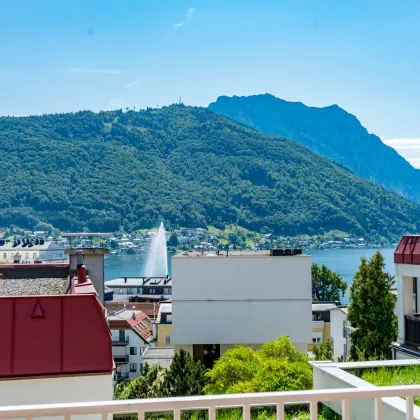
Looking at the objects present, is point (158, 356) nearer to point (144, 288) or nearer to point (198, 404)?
point (198, 404)

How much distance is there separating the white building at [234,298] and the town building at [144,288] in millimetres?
47669

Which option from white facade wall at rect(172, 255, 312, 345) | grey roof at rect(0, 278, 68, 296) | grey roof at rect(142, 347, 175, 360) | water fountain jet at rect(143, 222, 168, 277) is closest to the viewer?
grey roof at rect(0, 278, 68, 296)

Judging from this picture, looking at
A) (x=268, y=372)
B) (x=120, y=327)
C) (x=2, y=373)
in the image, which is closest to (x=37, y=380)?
(x=2, y=373)

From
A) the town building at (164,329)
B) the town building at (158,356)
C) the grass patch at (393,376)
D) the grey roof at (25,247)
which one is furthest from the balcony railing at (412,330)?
the grey roof at (25,247)

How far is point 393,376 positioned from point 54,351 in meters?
3.00

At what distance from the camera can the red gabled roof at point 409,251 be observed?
41.2ft

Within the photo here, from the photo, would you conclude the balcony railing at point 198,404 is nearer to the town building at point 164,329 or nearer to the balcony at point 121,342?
the town building at point 164,329

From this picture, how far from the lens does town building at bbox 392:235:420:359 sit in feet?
40.3

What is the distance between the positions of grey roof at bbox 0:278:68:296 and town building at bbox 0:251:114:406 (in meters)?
3.49

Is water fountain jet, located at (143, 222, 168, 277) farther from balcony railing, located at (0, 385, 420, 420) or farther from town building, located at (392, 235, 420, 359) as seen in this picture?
balcony railing, located at (0, 385, 420, 420)

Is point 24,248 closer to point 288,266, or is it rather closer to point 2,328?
point 288,266

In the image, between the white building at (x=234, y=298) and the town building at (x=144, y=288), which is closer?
the white building at (x=234, y=298)

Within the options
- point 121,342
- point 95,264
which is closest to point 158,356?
point 121,342

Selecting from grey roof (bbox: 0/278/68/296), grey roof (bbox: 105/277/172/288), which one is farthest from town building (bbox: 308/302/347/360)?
grey roof (bbox: 0/278/68/296)
